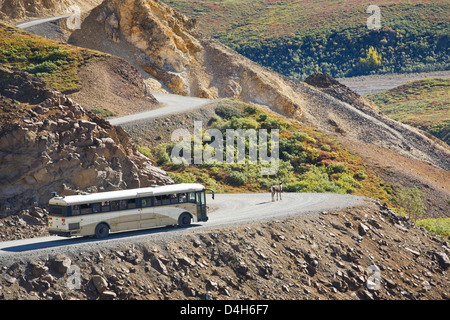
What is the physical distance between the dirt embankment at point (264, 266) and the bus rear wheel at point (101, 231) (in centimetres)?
243

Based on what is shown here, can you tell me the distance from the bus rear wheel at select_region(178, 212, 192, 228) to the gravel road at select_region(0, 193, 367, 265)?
0.35 meters

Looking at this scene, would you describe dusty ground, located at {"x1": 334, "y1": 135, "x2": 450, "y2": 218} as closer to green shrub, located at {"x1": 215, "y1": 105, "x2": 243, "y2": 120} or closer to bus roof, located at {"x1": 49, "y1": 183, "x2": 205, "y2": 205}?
green shrub, located at {"x1": 215, "y1": 105, "x2": 243, "y2": 120}

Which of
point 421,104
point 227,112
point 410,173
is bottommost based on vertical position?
point 421,104

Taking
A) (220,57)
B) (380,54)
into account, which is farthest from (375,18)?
(220,57)

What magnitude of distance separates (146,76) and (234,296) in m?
48.2

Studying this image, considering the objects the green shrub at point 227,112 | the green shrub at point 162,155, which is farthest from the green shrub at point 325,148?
the green shrub at point 162,155

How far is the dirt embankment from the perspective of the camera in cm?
2284

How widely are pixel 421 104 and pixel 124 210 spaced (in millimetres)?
120223

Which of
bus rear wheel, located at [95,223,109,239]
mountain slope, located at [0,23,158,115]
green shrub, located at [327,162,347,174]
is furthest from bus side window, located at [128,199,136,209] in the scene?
green shrub, located at [327,162,347,174]

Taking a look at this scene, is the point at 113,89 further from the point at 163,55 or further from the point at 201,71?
the point at 201,71

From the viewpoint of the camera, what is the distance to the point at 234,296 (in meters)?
24.6

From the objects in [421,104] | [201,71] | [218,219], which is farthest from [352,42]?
[218,219]

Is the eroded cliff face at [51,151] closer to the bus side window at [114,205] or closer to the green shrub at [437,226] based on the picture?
the bus side window at [114,205]

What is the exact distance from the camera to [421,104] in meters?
138
